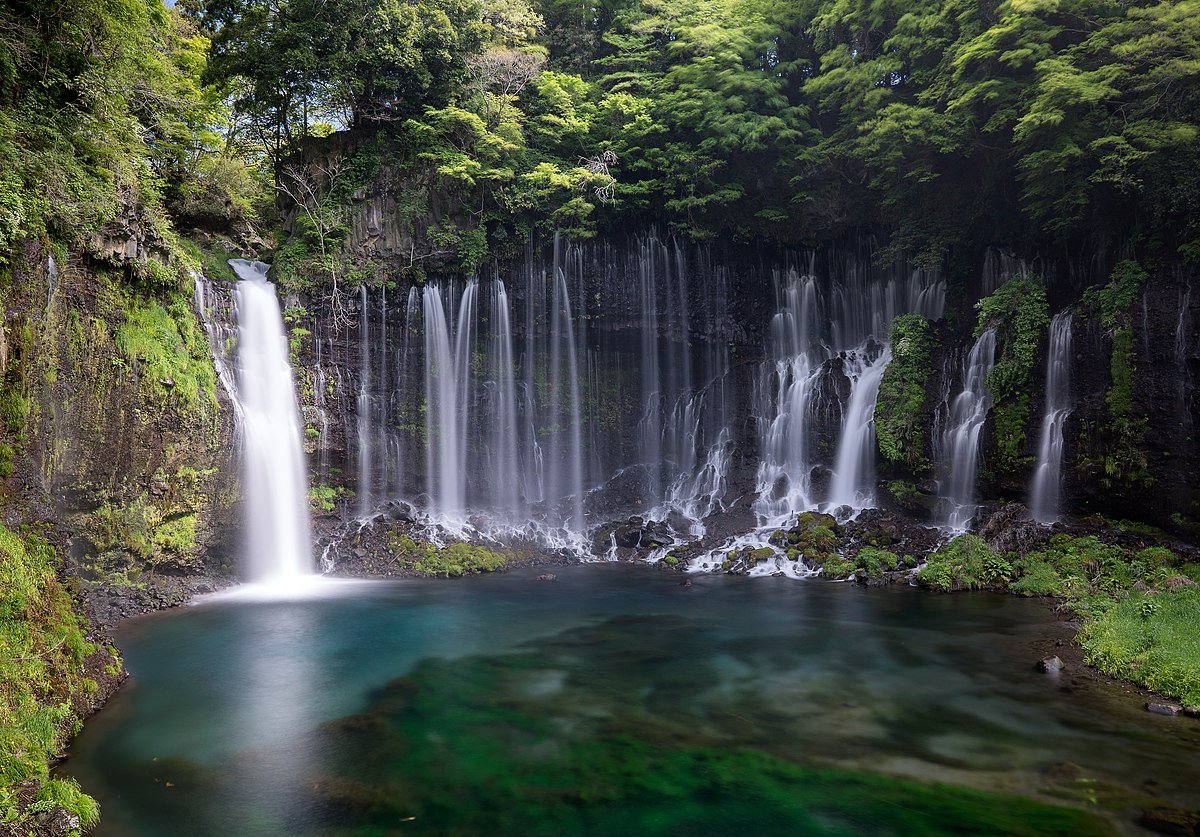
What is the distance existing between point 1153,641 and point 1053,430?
889 cm

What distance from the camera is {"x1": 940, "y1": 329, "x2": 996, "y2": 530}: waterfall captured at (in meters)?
18.4

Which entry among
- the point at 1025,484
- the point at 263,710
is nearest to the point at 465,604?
the point at 263,710

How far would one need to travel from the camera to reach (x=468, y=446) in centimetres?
2239

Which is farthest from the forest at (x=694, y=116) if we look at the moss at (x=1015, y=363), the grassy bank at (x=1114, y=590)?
the grassy bank at (x=1114, y=590)

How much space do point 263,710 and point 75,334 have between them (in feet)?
29.9

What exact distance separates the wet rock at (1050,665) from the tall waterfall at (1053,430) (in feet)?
27.0

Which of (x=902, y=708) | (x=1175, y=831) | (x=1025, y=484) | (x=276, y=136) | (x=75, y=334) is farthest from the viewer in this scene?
(x=276, y=136)

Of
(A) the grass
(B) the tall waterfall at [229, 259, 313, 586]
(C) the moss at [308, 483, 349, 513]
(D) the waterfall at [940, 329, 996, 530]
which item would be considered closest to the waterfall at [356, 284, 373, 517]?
(C) the moss at [308, 483, 349, 513]

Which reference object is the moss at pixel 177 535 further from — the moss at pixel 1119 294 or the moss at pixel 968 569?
the moss at pixel 1119 294

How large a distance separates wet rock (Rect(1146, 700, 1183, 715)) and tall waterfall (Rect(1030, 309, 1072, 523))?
9.54 m

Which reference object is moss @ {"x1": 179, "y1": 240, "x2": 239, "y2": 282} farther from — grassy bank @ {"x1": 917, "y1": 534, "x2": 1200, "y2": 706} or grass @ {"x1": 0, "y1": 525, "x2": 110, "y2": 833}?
grassy bank @ {"x1": 917, "y1": 534, "x2": 1200, "y2": 706}

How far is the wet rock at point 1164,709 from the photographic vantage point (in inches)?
320

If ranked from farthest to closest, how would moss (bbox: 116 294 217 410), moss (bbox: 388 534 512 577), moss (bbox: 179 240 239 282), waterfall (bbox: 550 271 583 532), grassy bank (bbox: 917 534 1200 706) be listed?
waterfall (bbox: 550 271 583 532)
moss (bbox: 388 534 512 577)
moss (bbox: 179 240 239 282)
moss (bbox: 116 294 217 410)
grassy bank (bbox: 917 534 1200 706)

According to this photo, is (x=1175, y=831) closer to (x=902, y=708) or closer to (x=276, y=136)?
(x=902, y=708)
